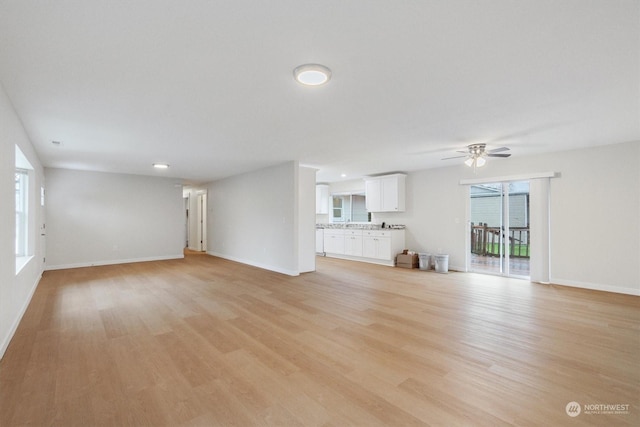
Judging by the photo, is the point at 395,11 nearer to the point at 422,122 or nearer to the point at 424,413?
the point at 422,122

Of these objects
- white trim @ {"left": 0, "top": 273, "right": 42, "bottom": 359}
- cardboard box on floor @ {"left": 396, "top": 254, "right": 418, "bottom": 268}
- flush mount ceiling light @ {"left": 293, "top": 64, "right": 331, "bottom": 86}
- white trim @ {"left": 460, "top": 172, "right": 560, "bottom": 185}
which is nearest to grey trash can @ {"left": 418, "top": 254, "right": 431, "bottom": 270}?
cardboard box on floor @ {"left": 396, "top": 254, "right": 418, "bottom": 268}

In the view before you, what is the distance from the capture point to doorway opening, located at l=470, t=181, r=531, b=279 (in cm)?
560

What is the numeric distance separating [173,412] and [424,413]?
1.58 m

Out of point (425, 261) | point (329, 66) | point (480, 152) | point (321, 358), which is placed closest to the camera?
point (329, 66)

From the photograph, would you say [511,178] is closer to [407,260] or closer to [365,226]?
[407,260]

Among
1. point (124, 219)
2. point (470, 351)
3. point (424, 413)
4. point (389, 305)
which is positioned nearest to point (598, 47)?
point (470, 351)

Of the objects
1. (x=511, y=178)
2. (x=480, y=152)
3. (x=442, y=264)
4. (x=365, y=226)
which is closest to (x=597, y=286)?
(x=511, y=178)

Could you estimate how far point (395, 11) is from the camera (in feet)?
5.19

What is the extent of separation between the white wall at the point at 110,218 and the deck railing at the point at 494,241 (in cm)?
801

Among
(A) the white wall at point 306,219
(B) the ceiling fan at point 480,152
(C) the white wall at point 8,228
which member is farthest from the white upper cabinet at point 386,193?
(C) the white wall at point 8,228

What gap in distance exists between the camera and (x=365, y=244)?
7.52 m

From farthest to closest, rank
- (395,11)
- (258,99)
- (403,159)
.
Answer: (403,159) → (258,99) → (395,11)

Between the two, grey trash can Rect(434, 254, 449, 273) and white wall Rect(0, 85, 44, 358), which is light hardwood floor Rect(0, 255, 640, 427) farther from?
grey trash can Rect(434, 254, 449, 273)

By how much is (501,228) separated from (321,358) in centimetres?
521
